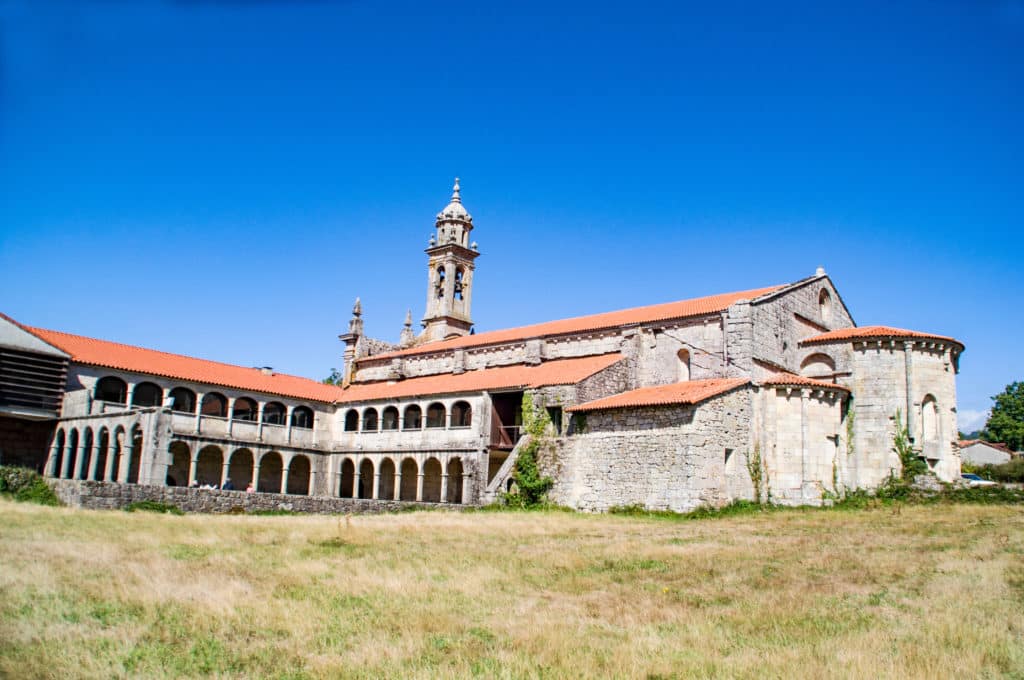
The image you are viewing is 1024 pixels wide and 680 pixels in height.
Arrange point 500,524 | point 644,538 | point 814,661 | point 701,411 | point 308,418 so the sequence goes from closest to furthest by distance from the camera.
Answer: point 814,661 < point 644,538 < point 500,524 < point 701,411 < point 308,418

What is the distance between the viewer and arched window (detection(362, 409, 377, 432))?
47.1m

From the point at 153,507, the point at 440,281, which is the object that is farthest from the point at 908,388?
the point at 440,281

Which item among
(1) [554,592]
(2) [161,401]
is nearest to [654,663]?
(1) [554,592]

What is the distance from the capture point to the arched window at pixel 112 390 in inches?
1561

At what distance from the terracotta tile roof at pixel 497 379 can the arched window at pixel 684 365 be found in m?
2.72

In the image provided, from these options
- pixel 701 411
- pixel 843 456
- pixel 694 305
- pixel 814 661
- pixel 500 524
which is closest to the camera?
pixel 814 661

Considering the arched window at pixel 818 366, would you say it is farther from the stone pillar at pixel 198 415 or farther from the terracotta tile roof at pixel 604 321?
the stone pillar at pixel 198 415

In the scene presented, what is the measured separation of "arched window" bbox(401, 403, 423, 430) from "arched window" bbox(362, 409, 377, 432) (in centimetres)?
270

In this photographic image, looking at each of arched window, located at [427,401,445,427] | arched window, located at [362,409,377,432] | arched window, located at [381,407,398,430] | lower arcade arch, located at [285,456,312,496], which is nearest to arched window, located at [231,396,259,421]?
lower arcade arch, located at [285,456,312,496]

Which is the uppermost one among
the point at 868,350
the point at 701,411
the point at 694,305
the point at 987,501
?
the point at 694,305

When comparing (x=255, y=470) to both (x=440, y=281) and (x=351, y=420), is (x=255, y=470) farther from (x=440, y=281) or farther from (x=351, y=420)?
(x=440, y=281)

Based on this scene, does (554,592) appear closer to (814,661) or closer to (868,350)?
(814,661)

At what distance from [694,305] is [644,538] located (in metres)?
19.4

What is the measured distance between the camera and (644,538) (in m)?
22.7
